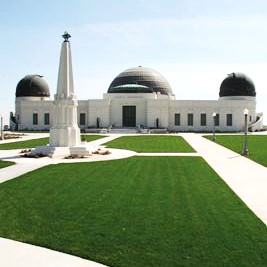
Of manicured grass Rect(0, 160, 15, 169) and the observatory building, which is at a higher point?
the observatory building

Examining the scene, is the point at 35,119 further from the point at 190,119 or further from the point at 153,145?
the point at 153,145

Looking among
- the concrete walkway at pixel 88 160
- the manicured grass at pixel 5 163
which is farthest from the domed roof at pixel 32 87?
the manicured grass at pixel 5 163

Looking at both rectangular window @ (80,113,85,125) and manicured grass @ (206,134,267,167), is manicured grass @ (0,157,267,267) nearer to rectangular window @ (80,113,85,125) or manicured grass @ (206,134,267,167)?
manicured grass @ (206,134,267,167)

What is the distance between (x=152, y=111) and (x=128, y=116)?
4.26m

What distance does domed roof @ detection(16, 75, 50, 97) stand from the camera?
77.8m

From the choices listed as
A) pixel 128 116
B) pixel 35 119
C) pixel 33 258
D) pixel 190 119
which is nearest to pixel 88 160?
pixel 33 258

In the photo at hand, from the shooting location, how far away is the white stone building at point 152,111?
69312 mm

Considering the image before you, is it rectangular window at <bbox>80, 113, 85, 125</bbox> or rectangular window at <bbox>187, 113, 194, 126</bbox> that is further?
rectangular window at <bbox>80, 113, 85, 125</bbox>

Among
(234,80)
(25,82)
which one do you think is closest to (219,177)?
(234,80)

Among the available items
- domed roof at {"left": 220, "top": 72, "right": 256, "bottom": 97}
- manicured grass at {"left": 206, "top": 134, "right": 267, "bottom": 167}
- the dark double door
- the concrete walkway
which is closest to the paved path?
the concrete walkway

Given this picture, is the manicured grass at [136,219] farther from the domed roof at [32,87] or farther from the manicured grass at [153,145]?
the domed roof at [32,87]

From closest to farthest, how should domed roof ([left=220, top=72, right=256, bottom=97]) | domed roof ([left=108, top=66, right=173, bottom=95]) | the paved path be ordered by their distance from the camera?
1. the paved path
2. domed roof ([left=220, top=72, right=256, bottom=97])
3. domed roof ([left=108, top=66, right=173, bottom=95])

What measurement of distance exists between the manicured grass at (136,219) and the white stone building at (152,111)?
52.0m

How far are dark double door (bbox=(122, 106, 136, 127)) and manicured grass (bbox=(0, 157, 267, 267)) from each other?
53.7 m
